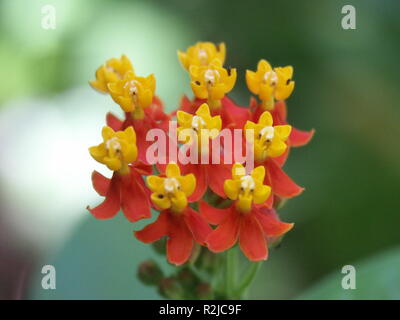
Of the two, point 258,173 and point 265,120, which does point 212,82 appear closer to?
point 265,120

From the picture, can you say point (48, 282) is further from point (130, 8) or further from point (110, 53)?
point (130, 8)

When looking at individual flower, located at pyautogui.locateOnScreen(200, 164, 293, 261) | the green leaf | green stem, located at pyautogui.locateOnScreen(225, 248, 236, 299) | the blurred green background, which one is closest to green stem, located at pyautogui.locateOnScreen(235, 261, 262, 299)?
green stem, located at pyautogui.locateOnScreen(225, 248, 236, 299)

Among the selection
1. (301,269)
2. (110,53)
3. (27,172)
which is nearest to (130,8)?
(110,53)

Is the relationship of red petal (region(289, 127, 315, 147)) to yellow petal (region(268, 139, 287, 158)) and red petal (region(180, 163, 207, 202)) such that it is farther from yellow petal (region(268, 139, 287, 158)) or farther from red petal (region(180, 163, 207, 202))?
red petal (region(180, 163, 207, 202))

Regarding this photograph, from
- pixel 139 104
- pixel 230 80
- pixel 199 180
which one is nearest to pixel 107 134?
pixel 139 104

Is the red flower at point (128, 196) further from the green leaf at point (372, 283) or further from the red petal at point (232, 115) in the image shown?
the green leaf at point (372, 283)

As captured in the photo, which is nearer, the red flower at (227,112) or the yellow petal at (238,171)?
the yellow petal at (238,171)

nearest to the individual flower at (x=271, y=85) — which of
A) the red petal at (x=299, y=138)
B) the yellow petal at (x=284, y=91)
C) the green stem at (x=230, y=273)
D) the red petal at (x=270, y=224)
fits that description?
the yellow petal at (x=284, y=91)

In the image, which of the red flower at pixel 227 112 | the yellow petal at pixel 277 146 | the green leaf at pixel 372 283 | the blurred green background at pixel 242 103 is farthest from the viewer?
the blurred green background at pixel 242 103
